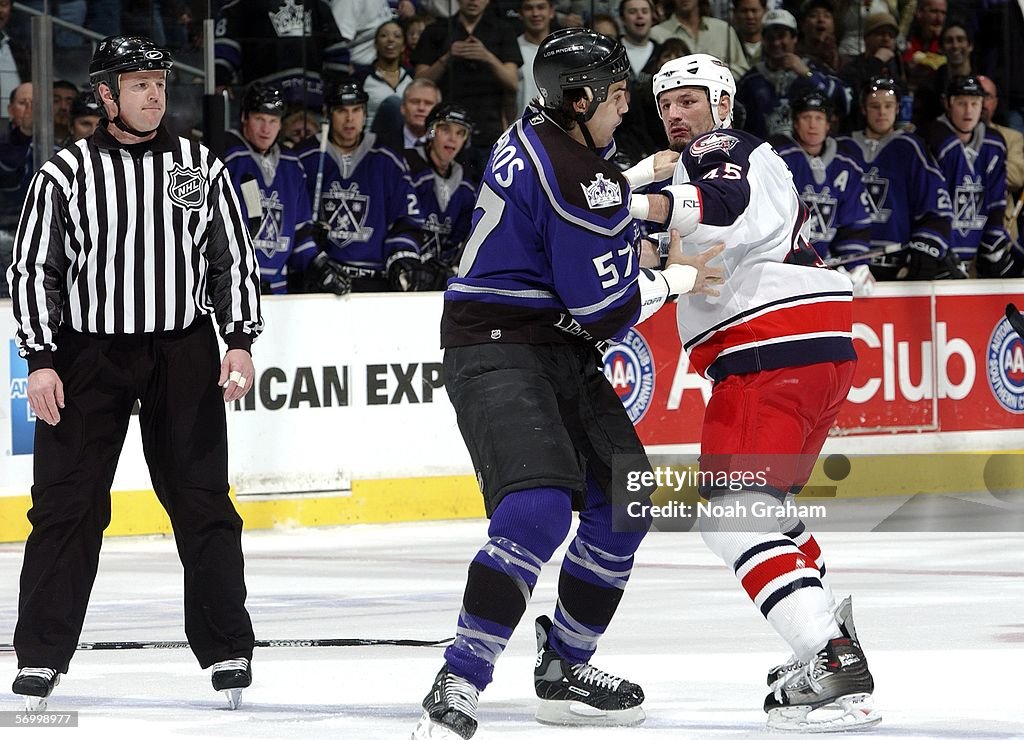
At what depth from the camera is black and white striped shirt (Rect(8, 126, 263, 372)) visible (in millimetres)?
3986

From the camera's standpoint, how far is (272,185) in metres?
8.57

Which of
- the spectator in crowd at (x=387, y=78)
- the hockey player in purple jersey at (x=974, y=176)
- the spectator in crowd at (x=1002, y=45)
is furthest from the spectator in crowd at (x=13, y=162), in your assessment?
the spectator in crowd at (x=1002, y=45)

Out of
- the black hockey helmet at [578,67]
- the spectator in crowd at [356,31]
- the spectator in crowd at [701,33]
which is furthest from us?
the spectator in crowd at [701,33]

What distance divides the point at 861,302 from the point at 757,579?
5223mm

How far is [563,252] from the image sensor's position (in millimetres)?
3533

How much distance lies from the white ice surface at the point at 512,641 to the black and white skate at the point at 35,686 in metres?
0.09

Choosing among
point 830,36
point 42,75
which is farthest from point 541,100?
point 830,36

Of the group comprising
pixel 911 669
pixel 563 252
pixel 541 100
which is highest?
pixel 541 100

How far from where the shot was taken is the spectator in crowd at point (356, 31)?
9219mm

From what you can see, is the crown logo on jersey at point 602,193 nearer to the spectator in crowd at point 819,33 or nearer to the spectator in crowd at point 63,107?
the spectator in crowd at point 63,107

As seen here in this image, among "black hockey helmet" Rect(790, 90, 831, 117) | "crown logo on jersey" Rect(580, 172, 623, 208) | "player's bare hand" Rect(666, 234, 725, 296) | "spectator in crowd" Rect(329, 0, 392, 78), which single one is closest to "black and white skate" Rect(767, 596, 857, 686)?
"player's bare hand" Rect(666, 234, 725, 296)

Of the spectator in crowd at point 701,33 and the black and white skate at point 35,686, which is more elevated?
the spectator in crowd at point 701,33

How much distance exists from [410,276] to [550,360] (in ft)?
16.0

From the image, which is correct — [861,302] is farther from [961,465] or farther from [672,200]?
[672,200]
